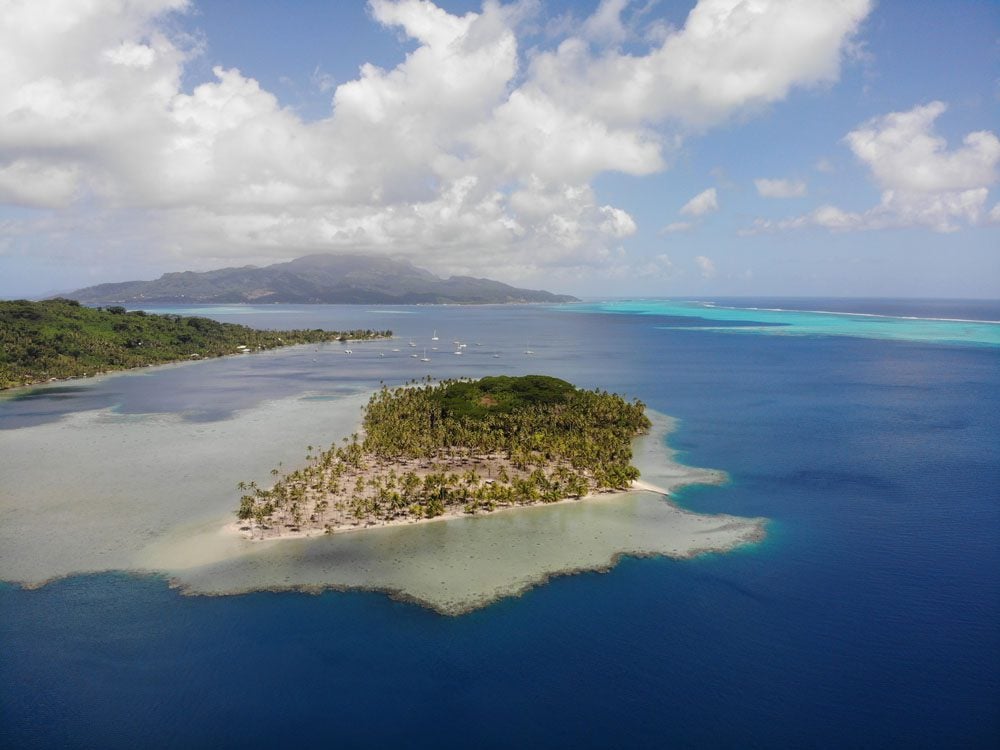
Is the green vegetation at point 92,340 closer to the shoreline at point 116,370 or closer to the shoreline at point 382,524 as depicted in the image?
the shoreline at point 116,370

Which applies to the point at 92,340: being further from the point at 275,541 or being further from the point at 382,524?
the point at 382,524

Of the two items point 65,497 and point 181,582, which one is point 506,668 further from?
point 65,497

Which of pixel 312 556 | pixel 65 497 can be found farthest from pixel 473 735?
pixel 65 497

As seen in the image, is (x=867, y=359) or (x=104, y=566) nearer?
(x=104, y=566)

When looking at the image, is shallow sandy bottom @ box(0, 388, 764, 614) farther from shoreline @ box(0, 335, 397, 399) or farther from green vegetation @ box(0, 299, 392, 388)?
green vegetation @ box(0, 299, 392, 388)

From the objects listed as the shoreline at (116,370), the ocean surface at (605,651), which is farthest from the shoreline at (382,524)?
the shoreline at (116,370)

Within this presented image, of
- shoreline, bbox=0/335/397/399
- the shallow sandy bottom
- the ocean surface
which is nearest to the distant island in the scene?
the shallow sandy bottom
